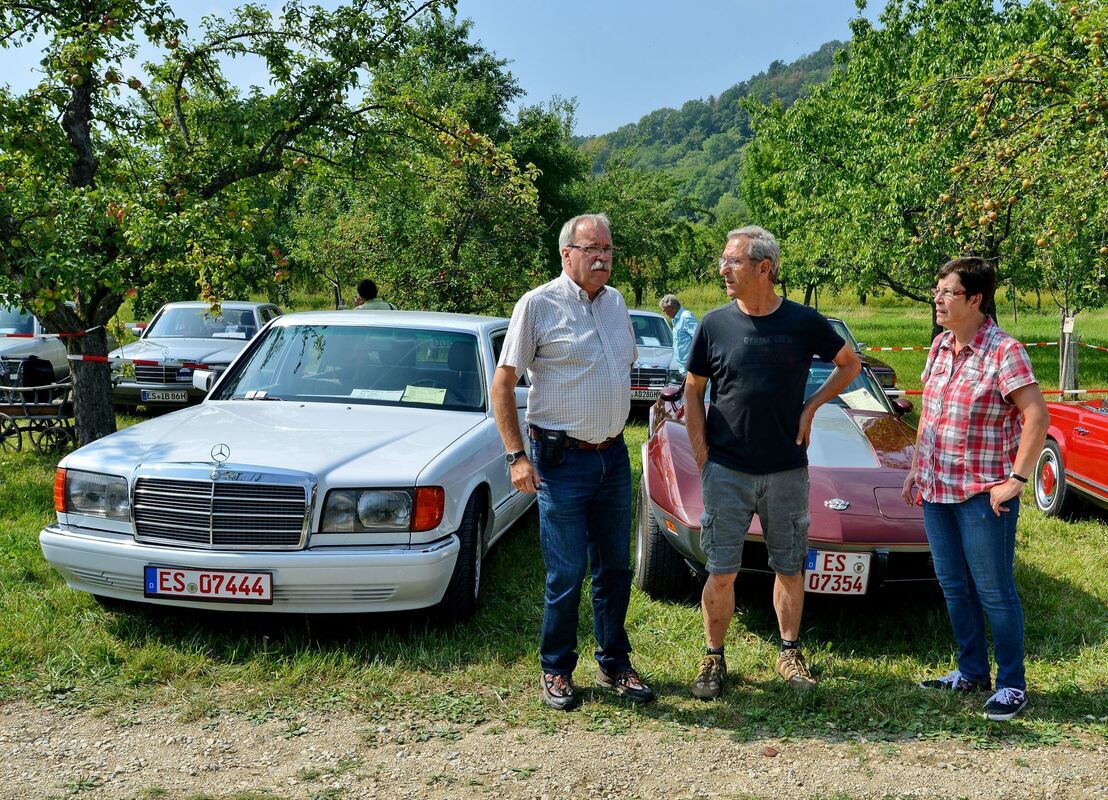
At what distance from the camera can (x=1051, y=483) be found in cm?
753

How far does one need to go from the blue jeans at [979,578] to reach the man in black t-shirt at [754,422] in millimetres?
591

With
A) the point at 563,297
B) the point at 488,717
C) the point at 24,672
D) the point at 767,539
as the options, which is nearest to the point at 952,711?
the point at 767,539

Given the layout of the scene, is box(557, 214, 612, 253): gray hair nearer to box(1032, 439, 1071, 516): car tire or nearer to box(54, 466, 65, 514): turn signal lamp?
box(54, 466, 65, 514): turn signal lamp

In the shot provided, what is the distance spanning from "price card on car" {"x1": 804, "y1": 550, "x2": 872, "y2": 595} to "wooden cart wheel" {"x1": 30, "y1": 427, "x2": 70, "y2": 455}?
7630mm

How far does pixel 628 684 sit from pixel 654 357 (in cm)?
920

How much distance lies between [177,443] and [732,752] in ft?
9.68

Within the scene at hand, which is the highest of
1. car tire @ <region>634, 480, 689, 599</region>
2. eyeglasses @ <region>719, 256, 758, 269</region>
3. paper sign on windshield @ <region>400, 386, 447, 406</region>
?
eyeglasses @ <region>719, 256, 758, 269</region>

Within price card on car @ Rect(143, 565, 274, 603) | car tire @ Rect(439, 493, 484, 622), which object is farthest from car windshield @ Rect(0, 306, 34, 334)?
car tire @ Rect(439, 493, 484, 622)

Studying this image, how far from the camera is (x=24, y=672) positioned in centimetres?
416

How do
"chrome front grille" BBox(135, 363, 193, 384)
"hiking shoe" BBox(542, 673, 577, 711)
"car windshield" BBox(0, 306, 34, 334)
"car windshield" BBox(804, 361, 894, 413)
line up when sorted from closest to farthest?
"hiking shoe" BBox(542, 673, 577, 711), "car windshield" BBox(804, 361, 894, 413), "chrome front grille" BBox(135, 363, 193, 384), "car windshield" BBox(0, 306, 34, 334)

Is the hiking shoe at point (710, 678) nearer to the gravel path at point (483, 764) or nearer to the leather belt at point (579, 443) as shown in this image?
the gravel path at point (483, 764)

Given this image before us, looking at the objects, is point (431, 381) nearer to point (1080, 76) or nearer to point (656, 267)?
point (1080, 76)

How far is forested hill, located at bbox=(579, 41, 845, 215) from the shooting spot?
13462cm

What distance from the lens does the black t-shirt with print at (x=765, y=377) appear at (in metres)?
3.81
